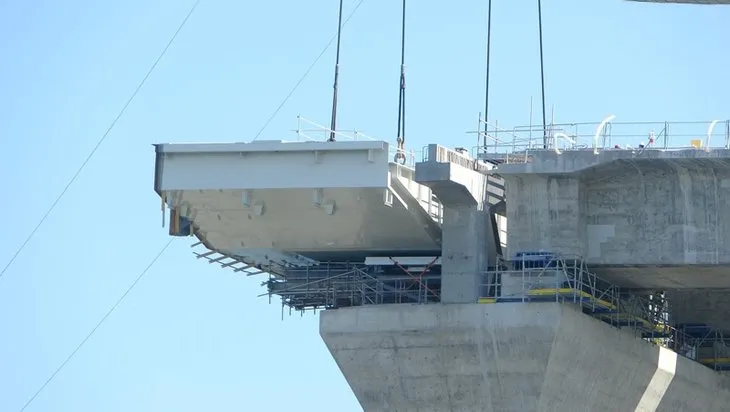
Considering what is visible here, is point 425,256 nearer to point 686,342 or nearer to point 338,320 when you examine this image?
point 338,320

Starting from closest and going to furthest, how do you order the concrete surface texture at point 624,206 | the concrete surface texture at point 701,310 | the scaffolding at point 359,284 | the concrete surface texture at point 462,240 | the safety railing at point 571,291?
the concrete surface texture at point 624,206 < the safety railing at point 571,291 < the concrete surface texture at point 462,240 < the scaffolding at point 359,284 < the concrete surface texture at point 701,310

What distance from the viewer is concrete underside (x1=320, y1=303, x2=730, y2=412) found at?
5534 cm

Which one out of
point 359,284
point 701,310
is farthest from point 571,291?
point 701,310

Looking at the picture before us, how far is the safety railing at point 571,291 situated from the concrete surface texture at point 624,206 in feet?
1.82

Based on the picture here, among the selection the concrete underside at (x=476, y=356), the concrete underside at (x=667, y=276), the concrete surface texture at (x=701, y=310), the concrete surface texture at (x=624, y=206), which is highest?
the concrete surface texture at (x=624, y=206)

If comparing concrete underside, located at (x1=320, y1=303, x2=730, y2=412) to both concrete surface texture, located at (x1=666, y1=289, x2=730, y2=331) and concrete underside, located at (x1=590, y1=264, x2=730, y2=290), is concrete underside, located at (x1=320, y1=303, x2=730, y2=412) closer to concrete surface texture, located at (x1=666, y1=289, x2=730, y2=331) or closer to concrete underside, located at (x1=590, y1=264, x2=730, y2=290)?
concrete underside, located at (x1=590, y1=264, x2=730, y2=290)

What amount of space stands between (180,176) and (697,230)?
1479cm

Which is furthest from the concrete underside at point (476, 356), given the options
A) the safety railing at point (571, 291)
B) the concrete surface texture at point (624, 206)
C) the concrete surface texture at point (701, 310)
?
the concrete surface texture at point (701, 310)

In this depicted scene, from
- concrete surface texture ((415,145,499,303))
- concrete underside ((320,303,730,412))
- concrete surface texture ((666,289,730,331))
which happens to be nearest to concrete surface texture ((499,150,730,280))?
concrete surface texture ((415,145,499,303))

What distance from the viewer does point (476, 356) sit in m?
A: 56.1

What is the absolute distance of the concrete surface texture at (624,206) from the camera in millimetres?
54312

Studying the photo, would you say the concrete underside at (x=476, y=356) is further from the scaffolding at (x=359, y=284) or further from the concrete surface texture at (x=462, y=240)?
the scaffolding at (x=359, y=284)

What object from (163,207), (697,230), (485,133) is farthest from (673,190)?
(163,207)

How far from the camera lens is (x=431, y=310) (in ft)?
185
